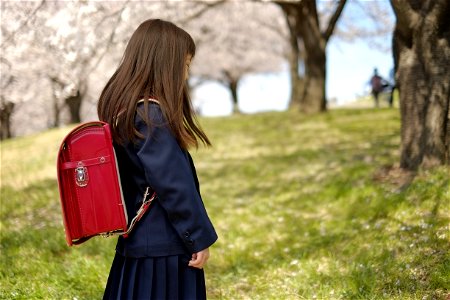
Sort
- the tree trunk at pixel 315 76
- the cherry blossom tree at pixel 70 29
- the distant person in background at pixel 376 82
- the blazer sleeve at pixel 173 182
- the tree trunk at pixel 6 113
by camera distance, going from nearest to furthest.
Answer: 1. the blazer sleeve at pixel 173 182
2. the cherry blossom tree at pixel 70 29
3. the tree trunk at pixel 6 113
4. the tree trunk at pixel 315 76
5. the distant person in background at pixel 376 82

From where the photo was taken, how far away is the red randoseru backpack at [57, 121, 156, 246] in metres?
2.54

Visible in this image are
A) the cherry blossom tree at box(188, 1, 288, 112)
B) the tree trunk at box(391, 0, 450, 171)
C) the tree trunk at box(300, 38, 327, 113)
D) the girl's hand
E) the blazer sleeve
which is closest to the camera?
the blazer sleeve

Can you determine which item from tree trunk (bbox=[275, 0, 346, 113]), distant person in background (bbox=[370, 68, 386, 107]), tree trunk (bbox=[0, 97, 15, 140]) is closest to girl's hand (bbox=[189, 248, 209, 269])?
tree trunk (bbox=[0, 97, 15, 140])

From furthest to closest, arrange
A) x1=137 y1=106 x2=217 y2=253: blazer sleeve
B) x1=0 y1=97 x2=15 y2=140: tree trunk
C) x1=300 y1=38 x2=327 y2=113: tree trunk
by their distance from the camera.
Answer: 1. x1=300 y1=38 x2=327 y2=113: tree trunk
2. x1=0 y1=97 x2=15 y2=140: tree trunk
3. x1=137 y1=106 x2=217 y2=253: blazer sleeve

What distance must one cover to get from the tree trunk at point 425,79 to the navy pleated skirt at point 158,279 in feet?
15.9

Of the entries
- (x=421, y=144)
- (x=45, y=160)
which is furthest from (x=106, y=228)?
(x=45, y=160)

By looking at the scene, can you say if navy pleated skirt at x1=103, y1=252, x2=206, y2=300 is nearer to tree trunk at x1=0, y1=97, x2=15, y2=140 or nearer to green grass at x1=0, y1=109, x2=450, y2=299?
green grass at x1=0, y1=109, x2=450, y2=299

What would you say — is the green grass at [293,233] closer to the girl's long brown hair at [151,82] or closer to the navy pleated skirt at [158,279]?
the navy pleated skirt at [158,279]

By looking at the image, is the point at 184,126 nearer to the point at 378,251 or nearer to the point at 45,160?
the point at 378,251

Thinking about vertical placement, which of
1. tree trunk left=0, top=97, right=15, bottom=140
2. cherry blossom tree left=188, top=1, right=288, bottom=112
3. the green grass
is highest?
cherry blossom tree left=188, top=1, right=288, bottom=112

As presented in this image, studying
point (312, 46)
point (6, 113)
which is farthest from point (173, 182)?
point (6, 113)

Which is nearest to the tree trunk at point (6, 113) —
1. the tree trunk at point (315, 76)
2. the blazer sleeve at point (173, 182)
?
the tree trunk at point (315, 76)

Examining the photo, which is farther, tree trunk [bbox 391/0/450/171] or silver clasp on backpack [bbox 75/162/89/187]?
tree trunk [bbox 391/0/450/171]

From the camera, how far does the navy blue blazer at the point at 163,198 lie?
8.17ft
